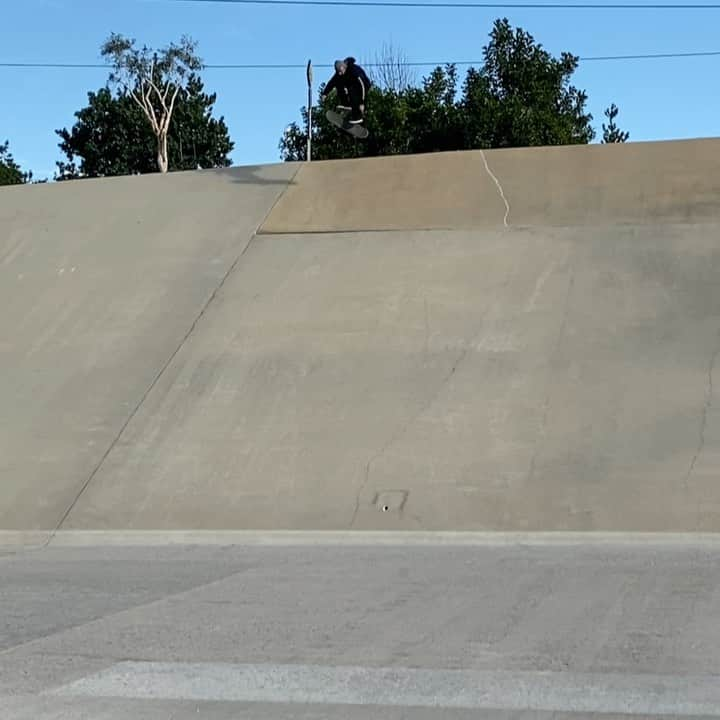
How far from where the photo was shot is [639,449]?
10.9 m

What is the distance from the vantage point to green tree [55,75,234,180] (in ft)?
195

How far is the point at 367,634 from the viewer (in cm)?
655

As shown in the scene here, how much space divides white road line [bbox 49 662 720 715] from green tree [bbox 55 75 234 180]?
54744 millimetres

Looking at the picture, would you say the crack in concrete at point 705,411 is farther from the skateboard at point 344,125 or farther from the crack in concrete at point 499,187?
the skateboard at point 344,125

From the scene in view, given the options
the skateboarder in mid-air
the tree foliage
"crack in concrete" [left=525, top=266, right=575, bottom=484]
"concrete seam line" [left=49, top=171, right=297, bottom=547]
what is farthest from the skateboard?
the tree foliage

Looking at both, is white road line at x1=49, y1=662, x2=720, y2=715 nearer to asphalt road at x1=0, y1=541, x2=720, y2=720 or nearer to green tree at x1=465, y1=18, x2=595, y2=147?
asphalt road at x1=0, y1=541, x2=720, y2=720

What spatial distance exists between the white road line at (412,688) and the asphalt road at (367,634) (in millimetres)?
13

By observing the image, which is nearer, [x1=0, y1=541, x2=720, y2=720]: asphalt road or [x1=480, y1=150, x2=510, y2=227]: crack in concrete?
[x1=0, y1=541, x2=720, y2=720]: asphalt road

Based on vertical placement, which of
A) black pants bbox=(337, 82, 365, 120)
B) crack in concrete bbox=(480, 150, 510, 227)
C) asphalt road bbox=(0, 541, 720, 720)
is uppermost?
black pants bbox=(337, 82, 365, 120)

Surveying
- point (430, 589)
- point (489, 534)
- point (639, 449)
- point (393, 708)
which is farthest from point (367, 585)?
point (639, 449)

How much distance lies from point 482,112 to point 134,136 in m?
23.4

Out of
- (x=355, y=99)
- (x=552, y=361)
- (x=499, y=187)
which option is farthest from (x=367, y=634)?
(x=355, y=99)

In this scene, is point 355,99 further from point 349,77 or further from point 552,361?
point 552,361

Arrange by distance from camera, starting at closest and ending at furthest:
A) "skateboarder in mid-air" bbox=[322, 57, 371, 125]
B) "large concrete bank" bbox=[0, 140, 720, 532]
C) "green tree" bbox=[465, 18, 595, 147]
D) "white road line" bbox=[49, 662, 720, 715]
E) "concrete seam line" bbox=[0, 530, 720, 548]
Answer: "white road line" bbox=[49, 662, 720, 715] < "concrete seam line" bbox=[0, 530, 720, 548] < "large concrete bank" bbox=[0, 140, 720, 532] < "skateboarder in mid-air" bbox=[322, 57, 371, 125] < "green tree" bbox=[465, 18, 595, 147]
